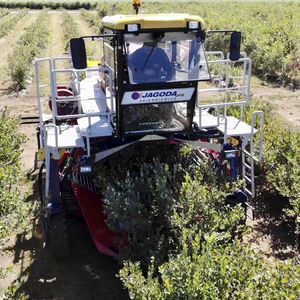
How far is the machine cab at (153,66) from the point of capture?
17.7 feet

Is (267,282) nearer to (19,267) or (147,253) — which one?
(147,253)

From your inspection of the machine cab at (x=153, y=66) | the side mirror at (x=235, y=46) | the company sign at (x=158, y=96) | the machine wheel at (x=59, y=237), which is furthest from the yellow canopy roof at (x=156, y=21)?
the machine wheel at (x=59, y=237)

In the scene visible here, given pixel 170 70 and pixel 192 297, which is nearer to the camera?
pixel 192 297

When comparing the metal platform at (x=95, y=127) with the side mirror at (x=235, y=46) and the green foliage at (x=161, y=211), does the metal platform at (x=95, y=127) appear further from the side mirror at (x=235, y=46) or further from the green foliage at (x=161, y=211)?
the side mirror at (x=235, y=46)

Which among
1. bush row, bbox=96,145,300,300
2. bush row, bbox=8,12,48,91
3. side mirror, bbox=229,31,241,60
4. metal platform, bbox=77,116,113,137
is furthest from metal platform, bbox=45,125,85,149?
bush row, bbox=8,12,48,91

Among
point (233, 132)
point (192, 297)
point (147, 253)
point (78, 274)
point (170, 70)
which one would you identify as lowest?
point (78, 274)

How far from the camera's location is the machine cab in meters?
5.41

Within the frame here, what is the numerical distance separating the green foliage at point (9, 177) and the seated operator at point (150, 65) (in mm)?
2054

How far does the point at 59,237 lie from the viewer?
19.3 ft

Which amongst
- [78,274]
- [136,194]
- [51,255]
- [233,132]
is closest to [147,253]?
[136,194]

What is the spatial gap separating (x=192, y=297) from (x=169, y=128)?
8.79ft

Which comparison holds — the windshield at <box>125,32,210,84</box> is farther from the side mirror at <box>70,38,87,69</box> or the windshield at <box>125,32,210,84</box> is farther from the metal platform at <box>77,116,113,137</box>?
the metal platform at <box>77,116,113,137</box>

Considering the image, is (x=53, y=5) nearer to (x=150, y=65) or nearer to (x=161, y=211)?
(x=150, y=65)

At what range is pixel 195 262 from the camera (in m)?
4.21
